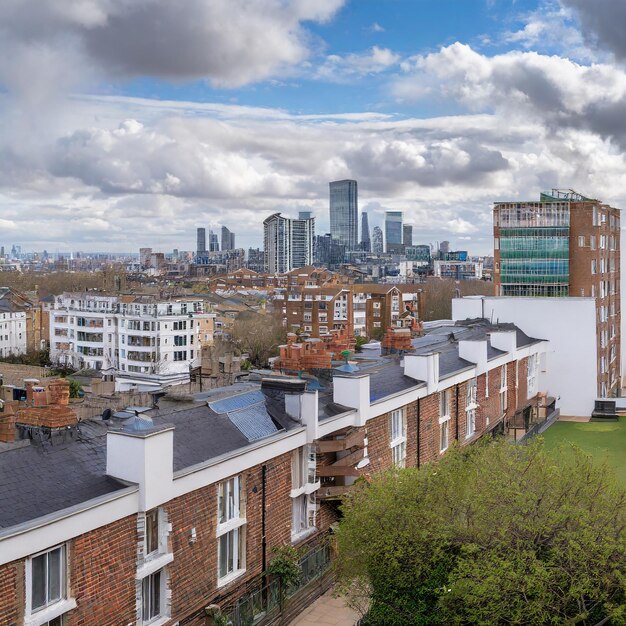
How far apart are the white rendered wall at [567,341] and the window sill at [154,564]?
35534mm

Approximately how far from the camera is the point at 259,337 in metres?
84.2

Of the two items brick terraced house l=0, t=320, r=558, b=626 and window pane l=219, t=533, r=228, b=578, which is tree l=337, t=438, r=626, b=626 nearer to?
brick terraced house l=0, t=320, r=558, b=626

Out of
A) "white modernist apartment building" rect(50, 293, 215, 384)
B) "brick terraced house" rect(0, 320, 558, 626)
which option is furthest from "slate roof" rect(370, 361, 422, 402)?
"white modernist apartment building" rect(50, 293, 215, 384)

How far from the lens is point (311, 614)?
64.3 ft

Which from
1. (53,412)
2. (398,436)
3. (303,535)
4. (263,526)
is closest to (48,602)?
(53,412)

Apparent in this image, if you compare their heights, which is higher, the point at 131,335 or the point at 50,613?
the point at 131,335

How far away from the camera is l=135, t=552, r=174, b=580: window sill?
14977mm

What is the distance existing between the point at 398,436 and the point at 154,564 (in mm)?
12621

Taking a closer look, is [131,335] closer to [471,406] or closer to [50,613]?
[471,406]

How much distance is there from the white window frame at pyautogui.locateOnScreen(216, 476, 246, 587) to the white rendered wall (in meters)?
32.6

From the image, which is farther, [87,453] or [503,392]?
[503,392]

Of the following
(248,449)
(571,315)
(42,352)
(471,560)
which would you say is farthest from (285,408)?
(42,352)

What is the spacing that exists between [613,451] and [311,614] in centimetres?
2313

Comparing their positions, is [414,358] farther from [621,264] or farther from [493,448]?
[621,264]
